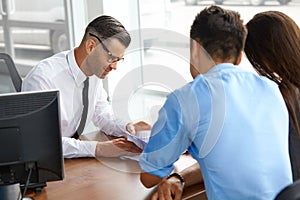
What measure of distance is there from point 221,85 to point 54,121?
57 cm

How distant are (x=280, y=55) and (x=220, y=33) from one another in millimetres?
343

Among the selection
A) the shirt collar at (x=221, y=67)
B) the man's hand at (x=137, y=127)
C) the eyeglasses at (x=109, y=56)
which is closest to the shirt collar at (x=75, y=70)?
the eyeglasses at (x=109, y=56)

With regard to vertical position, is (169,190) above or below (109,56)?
below

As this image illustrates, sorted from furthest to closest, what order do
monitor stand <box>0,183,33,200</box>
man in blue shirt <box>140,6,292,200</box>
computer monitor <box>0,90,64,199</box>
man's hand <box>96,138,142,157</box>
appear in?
man's hand <box>96,138,142,157</box> → monitor stand <box>0,183,33,200</box> → computer monitor <box>0,90,64,199</box> → man in blue shirt <box>140,6,292,200</box>

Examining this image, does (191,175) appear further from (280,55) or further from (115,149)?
(280,55)

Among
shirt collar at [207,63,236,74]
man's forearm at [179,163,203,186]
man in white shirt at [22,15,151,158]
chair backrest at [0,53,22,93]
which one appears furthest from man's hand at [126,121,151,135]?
shirt collar at [207,63,236,74]

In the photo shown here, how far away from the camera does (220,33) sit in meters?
1.44

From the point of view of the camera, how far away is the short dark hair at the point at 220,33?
4.74ft

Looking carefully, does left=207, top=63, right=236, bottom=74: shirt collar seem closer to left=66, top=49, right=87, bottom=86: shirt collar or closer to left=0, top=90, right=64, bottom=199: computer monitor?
left=0, top=90, right=64, bottom=199: computer monitor

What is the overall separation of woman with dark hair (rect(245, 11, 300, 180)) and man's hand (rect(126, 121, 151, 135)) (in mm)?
723

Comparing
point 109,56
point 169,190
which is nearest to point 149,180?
point 169,190

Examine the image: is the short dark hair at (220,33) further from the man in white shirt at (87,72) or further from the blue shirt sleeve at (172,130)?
the man in white shirt at (87,72)

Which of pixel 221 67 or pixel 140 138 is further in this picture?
pixel 140 138

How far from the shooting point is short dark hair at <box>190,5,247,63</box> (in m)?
1.44
